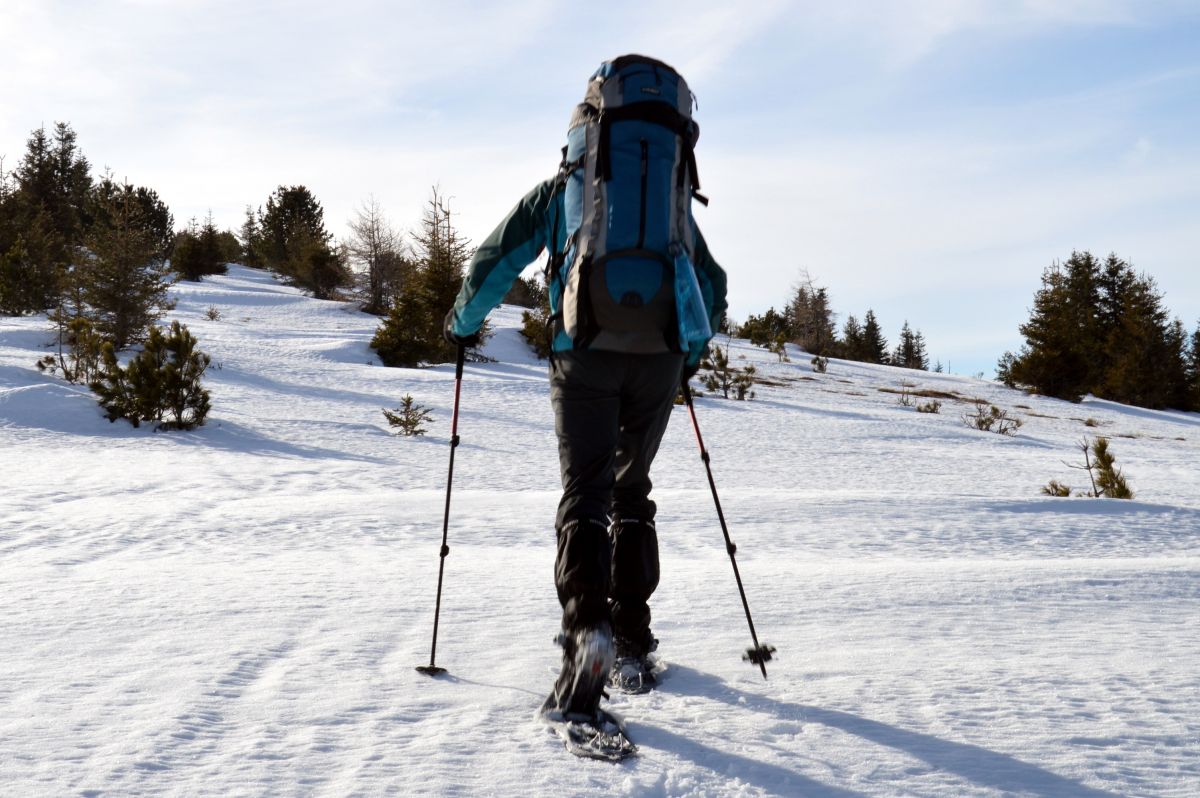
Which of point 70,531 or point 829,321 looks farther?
point 829,321

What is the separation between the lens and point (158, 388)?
32.2 feet

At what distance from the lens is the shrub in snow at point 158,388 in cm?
985

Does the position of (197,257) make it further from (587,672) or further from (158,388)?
(587,672)

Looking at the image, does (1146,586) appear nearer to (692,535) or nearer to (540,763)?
(692,535)

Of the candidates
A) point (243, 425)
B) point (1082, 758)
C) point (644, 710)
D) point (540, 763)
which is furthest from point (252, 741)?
point (243, 425)

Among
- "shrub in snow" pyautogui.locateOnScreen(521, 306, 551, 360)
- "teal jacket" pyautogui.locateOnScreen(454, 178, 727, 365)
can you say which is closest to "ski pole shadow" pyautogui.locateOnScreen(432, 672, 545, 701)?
"teal jacket" pyautogui.locateOnScreen(454, 178, 727, 365)

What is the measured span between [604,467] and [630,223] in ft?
2.10

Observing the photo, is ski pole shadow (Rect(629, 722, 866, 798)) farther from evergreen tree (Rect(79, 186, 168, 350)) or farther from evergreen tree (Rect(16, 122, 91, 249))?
evergreen tree (Rect(16, 122, 91, 249))

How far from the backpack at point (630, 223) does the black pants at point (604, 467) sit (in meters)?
0.08

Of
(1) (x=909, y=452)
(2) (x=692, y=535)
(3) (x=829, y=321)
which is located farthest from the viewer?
(3) (x=829, y=321)

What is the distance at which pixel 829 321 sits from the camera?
36500 millimetres

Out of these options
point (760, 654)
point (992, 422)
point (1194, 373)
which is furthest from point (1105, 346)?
point (760, 654)

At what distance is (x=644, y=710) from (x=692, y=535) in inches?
121

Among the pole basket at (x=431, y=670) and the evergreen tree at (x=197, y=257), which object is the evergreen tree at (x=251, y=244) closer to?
the evergreen tree at (x=197, y=257)
